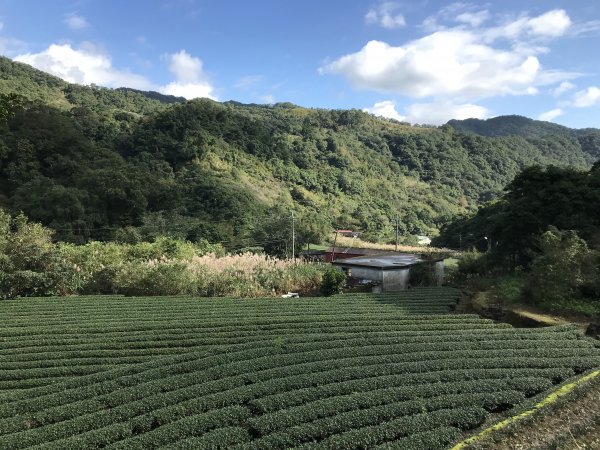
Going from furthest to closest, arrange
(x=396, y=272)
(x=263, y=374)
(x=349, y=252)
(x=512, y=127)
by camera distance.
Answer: (x=512, y=127) < (x=349, y=252) < (x=396, y=272) < (x=263, y=374)

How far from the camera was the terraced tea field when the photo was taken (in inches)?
304

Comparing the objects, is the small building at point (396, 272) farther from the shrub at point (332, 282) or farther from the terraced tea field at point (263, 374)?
the terraced tea field at point (263, 374)

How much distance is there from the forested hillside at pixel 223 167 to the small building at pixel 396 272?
16.4 meters

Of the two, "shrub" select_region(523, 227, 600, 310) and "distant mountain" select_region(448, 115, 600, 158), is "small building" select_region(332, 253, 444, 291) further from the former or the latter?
"distant mountain" select_region(448, 115, 600, 158)

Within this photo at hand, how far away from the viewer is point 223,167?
59.5 m

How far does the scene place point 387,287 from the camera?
22.6 metres

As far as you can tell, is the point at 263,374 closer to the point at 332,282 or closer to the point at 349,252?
the point at 332,282

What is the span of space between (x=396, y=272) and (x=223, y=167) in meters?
41.3

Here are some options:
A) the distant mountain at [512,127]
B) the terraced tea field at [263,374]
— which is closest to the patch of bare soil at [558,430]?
the terraced tea field at [263,374]

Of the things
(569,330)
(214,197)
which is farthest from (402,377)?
(214,197)

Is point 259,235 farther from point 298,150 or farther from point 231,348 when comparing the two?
point 298,150

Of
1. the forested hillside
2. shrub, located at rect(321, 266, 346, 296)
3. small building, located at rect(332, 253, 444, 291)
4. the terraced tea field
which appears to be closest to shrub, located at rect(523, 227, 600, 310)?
the terraced tea field

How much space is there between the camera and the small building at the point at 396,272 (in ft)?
73.9

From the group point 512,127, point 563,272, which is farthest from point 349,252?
point 512,127
